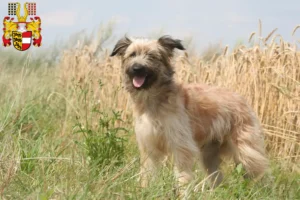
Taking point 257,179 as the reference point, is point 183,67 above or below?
above

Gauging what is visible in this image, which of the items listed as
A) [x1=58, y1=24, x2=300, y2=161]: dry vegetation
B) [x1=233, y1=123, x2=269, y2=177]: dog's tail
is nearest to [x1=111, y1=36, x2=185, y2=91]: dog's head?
[x1=233, y1=123, x2=269, y2=177]: dog's tail

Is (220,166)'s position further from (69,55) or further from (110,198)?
(69,55)

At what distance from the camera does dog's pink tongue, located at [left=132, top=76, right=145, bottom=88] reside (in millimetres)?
5397

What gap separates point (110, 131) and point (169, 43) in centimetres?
118

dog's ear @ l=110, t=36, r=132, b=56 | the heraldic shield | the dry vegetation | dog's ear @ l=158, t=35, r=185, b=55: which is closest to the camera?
dog's ear @ l=158, t=35, r=185, b=55

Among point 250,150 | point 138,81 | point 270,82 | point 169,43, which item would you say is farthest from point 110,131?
point 270,82

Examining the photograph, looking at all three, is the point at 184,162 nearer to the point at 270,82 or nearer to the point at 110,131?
the point at 110,131

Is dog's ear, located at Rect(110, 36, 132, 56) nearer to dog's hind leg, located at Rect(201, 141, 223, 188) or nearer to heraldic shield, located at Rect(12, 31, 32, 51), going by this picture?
heraldic shield, located at Rect(12, 31, 32, 51)

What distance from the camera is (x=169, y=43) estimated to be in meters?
5.71

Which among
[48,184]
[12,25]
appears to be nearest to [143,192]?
[48,184]

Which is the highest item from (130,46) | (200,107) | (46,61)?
(130,46)

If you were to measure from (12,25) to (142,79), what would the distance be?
197 centimetres

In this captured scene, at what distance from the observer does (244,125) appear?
5.94 meters

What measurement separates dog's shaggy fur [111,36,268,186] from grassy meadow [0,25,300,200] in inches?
10.3
